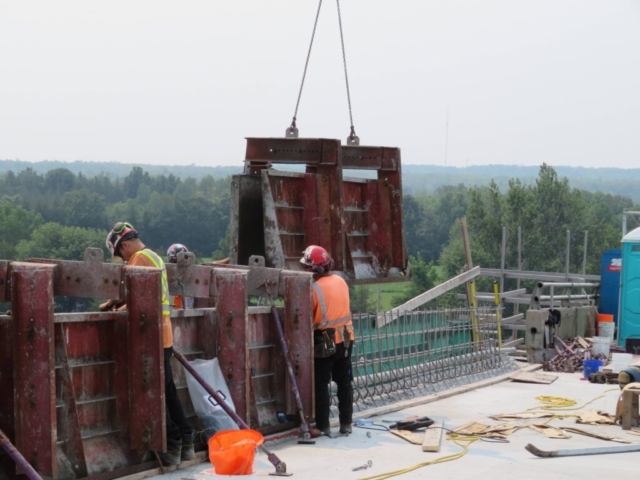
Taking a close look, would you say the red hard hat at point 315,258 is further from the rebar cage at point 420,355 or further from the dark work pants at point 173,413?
the rebar cage at point 420,355

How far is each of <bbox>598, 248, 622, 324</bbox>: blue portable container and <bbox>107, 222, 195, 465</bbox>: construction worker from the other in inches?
658

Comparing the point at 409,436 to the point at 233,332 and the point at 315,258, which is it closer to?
the point at 315,258

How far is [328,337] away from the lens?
11.5m

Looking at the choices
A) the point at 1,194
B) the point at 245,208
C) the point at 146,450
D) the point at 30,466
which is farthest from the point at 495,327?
the point at 1,194

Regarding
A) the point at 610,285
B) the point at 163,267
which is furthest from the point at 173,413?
the point at 610,285


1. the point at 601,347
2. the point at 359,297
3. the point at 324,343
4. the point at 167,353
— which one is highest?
the point at 167,353

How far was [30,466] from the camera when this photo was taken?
7.95m

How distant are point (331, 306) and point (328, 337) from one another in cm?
33

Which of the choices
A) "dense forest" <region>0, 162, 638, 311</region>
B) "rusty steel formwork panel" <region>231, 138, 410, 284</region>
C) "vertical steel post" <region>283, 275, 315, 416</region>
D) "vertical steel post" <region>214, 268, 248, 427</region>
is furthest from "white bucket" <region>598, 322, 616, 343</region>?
"dense forest" <region>0, 162, 638, 311</region>

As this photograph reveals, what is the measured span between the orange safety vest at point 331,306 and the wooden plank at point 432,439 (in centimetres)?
131

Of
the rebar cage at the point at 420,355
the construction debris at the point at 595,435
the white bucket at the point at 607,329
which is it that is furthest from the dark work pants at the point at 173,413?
the white bucket at the point at 607,329

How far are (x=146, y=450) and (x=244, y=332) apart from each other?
172 cm

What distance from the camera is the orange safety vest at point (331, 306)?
11556 millimetres

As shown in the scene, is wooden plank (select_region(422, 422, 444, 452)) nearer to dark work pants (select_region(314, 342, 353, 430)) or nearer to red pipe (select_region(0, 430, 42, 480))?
dark work pants (select_region(314, 342, 353, 430))
